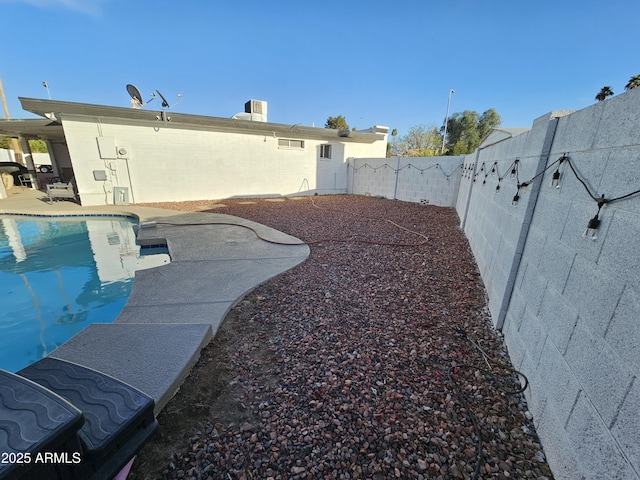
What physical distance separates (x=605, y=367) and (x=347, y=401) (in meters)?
1.37

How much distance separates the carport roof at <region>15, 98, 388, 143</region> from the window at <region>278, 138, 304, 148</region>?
19 centimetres

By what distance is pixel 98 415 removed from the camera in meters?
1.19

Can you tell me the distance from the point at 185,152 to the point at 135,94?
2.65 metres

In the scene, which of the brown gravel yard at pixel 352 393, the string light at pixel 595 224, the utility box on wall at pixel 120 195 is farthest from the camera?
the utility box on wall at pixel 120 195

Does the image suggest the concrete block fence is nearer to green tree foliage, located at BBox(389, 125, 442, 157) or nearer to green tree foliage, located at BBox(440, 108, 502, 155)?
green tree foliage, located at BBox(389, 125, 442, 157)

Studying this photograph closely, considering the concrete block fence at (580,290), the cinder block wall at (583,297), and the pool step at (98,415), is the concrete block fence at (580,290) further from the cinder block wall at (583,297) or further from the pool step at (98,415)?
the pool step at (98,415)

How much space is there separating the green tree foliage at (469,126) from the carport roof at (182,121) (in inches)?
740

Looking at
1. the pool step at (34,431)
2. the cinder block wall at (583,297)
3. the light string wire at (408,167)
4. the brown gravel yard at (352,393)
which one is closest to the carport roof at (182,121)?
the light string wire at (408,167)

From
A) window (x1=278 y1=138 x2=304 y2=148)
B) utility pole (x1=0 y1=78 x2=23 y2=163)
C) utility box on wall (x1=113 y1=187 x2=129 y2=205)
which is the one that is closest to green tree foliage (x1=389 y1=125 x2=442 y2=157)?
window (x1=278 y1=138 x2=304 y2=148)

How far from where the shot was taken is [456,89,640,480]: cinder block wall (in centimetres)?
109

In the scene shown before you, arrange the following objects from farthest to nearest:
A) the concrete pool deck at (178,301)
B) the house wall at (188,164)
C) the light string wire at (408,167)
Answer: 1. the light string wire at (408,167)
2. the house wall at (188,164)
3. the concrete pool deck at (178,301)

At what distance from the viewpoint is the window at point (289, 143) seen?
12422mm

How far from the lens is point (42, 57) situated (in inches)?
416

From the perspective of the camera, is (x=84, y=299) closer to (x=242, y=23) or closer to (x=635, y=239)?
(x=635, y=239)
